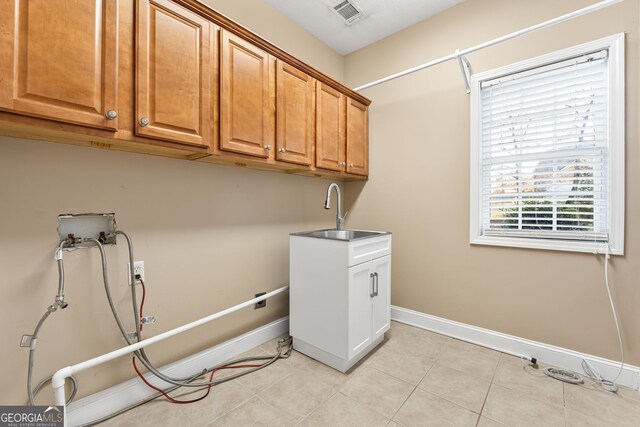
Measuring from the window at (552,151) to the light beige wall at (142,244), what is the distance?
1667 millimetres

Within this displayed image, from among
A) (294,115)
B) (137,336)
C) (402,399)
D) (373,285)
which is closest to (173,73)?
(294,115)

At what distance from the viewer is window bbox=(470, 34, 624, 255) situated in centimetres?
170

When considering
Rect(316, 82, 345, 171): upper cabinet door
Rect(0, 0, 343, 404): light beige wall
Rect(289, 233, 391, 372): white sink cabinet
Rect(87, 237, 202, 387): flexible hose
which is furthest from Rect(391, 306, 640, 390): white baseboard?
Rect(87, 237, 202, 387): flexible hose

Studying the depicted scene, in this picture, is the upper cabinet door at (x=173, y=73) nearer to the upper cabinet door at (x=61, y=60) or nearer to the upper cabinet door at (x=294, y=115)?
the upper cabinet door at (x=61, y=60)

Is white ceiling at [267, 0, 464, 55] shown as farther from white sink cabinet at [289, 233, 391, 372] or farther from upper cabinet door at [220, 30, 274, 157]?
white sink cabinet at [289, 233, 391, 372]

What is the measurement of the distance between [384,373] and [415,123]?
2.10m

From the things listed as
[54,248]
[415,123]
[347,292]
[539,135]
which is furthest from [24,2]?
[539,135]

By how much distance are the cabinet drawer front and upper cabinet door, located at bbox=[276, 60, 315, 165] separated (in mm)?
771

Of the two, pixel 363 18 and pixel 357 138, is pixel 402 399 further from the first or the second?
pixel 363 18

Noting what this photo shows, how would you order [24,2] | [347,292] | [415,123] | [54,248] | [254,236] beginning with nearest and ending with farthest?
1. [24,2]
2. [54,248]
3. [347,292]
4. [254,236]
5. [415,123]

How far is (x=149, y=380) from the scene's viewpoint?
157 cm

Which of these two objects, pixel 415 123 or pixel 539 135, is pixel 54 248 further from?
pixel 539 135

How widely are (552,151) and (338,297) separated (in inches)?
72.7

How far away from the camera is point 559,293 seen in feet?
6.13
